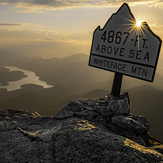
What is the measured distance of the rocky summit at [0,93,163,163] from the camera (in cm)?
455

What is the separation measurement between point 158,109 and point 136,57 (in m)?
74.1

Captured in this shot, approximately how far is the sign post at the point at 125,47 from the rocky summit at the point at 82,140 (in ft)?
7.70

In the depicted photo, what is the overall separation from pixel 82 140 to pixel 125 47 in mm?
5791

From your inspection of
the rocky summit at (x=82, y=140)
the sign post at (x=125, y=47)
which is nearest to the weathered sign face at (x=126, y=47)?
the sign post at (x=125, y=47)


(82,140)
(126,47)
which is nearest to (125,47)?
(126,47)

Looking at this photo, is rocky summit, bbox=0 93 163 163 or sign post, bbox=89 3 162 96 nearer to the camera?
rocky summit, bbox=0 93 163 163

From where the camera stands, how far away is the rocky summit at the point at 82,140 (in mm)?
4555

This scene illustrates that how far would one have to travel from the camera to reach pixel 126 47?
754 centimetres

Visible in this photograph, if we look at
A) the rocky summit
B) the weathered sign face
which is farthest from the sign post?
the rocky summit

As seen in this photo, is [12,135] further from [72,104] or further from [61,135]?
[72,104]

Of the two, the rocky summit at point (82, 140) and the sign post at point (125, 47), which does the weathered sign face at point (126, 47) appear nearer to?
the sign post at point (125, 47)

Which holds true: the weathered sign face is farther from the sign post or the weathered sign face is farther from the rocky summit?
the rocky summit

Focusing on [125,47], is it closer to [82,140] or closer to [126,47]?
[126,47]

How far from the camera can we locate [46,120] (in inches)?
345
